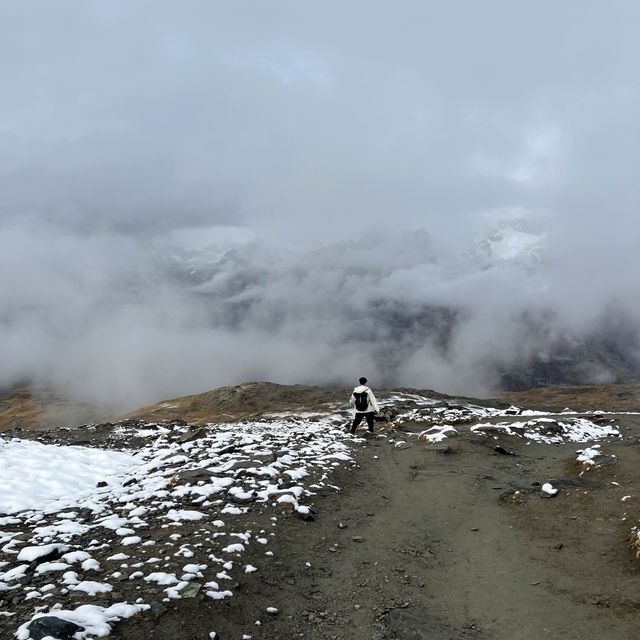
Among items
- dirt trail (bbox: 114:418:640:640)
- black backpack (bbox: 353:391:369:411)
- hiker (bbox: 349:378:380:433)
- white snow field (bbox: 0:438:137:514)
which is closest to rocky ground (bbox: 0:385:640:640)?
dirt trail (bbox: 114:418:640:640)

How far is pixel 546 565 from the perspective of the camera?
11414mm

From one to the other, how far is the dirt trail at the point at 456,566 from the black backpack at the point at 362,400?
390 inches

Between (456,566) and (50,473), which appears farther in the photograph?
(50,473)

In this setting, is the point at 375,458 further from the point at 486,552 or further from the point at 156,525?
the point at 156,525

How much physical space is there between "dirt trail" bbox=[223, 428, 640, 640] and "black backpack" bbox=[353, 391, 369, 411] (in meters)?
9.91

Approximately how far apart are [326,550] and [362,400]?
16903mm

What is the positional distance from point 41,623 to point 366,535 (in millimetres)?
8001

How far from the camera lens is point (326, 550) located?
11797 millimetres

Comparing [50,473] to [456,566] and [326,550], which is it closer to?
[326,550]

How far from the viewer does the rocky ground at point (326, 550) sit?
852 centimetres

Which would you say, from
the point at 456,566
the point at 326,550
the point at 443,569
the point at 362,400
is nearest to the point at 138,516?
the point at 326,550

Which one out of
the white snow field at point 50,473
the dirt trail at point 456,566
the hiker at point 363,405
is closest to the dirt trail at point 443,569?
the dirt trail at point 456,566

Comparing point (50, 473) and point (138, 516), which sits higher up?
point (138, 516)

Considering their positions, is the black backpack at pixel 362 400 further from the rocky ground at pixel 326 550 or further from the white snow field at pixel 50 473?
the white snow field at pixel 50 473
